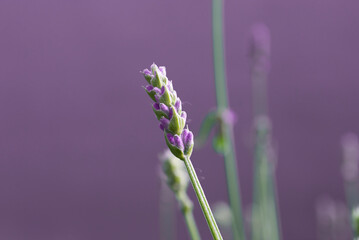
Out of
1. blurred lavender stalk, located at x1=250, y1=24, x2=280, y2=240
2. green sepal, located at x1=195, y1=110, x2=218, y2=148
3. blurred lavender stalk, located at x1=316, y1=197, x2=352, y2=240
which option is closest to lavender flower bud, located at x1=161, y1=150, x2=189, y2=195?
green sepal, located at x1=195, y1=110, x2=218, y2=148

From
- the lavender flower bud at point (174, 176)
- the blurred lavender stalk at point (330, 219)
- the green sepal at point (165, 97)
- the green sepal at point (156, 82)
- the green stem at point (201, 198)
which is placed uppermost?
the blurred lavender stalk at point (330, 219)

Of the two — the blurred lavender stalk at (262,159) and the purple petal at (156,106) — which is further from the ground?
the blurred lavender stalk at (262,159)

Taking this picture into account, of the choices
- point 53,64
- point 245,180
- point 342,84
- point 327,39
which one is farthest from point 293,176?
point 53,64

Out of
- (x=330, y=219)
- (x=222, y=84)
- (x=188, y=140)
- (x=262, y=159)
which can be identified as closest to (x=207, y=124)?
(x=222, y=84)

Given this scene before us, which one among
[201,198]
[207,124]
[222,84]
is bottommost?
[201,198]

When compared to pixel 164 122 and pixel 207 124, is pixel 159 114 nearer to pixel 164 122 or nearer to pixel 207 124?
pixel 164 122

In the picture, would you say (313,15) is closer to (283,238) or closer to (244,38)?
(244,38)

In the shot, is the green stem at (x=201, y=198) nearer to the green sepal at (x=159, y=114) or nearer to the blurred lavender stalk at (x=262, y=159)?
the green sepal at (x=159, y=114)

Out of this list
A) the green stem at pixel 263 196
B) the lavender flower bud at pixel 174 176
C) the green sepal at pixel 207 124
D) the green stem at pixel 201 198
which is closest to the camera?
the green stem at pixel 201 198

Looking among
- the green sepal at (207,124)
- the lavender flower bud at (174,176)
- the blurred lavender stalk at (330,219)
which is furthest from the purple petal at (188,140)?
the blurred lavender stalk at (330,219)

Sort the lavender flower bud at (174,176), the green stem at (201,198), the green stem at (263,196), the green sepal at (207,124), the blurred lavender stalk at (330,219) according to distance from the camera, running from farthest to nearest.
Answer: the blurred lavender stalk at (330,219) → the green stem at (263,196) → the green sepal at (207,124) → the lavender flower bud at (174,176) → the green stem at (201,198)
